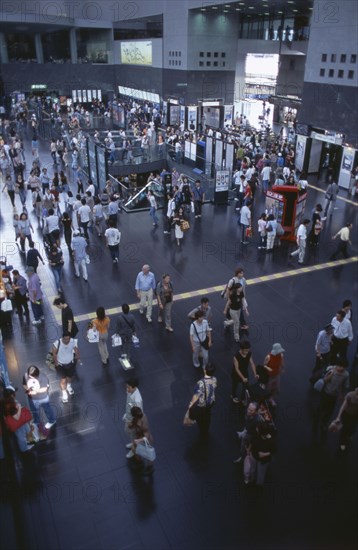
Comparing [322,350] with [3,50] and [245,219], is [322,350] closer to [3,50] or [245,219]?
[245,219]

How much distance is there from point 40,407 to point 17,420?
A: 0.68 m

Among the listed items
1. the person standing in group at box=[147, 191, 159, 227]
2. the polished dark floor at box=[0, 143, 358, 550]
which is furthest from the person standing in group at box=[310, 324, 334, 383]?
the person standing in group at box=[147, 191, 159, 227]

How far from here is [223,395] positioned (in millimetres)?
7523

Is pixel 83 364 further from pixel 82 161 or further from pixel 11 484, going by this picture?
pixel 82 161

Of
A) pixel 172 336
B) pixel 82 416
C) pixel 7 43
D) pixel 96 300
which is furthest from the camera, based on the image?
pixel 7 43

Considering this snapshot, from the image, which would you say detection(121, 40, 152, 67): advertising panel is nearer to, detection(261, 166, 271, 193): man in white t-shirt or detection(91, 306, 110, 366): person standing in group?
detection(261, 166, 271, 193): man in white t-shirt

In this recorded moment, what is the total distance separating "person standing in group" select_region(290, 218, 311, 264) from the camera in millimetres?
12125

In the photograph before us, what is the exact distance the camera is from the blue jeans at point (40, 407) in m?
6.32

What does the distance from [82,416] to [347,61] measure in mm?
19361

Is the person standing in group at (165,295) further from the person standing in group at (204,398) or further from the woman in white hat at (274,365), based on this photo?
the person standing in group at (204,398)

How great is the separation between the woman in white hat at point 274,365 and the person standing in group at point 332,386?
740 millimetres

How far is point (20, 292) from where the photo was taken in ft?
31.3

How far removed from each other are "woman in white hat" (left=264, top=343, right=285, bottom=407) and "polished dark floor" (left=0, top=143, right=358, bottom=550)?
0.47 metres

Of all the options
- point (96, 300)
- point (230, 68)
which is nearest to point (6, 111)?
point (230, 68)
